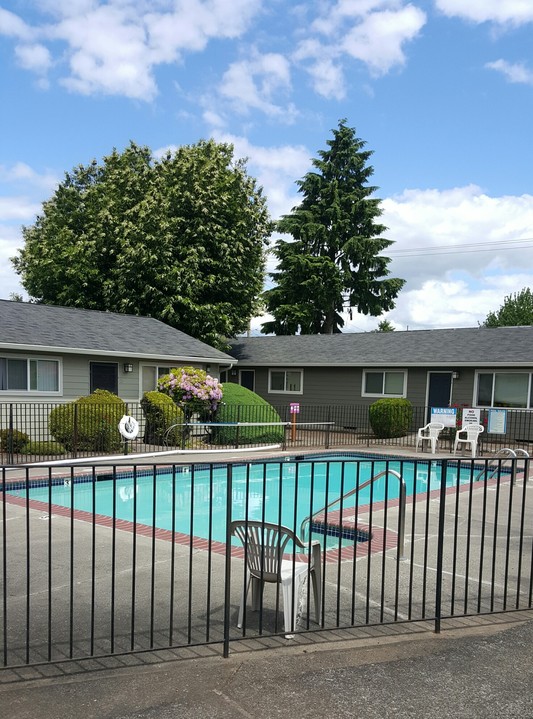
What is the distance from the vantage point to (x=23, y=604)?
4898 mm

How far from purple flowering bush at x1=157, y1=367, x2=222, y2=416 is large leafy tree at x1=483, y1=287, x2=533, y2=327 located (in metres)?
43.6

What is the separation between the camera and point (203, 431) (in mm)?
20078

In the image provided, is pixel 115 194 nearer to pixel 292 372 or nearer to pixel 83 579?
pixel 292 372

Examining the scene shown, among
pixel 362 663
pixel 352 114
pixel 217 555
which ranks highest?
pixel 352 114

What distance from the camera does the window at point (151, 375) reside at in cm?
2033

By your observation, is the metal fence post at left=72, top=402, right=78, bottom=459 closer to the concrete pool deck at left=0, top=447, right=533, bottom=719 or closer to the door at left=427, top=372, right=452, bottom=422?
the concrete pool deck at left=0, top=447, right=533, bottom=719

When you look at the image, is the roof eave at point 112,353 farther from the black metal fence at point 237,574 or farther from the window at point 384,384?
the black metal fence at point 237,574

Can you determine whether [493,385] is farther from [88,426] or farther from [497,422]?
[88,426]

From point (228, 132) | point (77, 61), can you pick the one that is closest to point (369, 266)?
point (228, 132)

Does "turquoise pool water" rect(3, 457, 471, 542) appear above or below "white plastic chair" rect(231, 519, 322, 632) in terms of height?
below

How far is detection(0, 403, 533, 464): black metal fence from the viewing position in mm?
14453

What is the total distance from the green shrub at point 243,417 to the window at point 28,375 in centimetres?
531

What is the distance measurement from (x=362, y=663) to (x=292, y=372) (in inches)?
919

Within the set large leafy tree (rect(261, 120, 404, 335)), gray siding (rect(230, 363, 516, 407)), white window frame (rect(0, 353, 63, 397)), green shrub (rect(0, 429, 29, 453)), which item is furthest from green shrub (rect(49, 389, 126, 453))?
large leafy tree (rect(261, 120, 404, 335))
